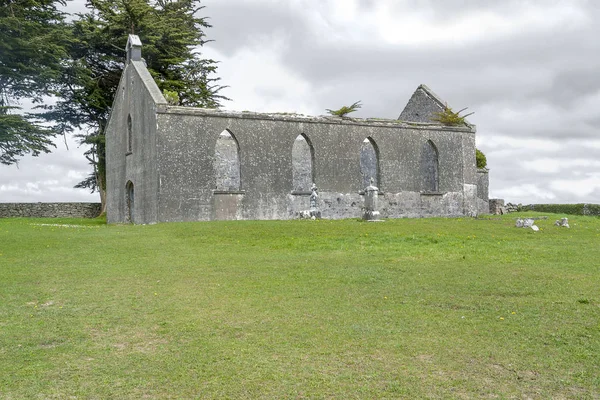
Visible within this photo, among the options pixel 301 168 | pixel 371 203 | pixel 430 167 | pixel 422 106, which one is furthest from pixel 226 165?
pixel 422 106

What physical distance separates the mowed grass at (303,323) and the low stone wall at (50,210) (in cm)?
2509

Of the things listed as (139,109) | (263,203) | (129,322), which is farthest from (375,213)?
(129,322)

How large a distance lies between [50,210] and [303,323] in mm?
35583

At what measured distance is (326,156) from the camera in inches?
1196

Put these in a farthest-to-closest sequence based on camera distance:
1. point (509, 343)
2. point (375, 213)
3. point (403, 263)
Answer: point (375, 213), point (403, 263), point (509, 343)

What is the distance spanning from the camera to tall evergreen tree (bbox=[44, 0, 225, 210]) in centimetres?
3975

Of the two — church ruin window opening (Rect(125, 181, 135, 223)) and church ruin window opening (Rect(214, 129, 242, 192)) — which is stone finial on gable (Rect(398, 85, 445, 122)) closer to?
church ruin window opening (Rect(214, 129, 242, 192))

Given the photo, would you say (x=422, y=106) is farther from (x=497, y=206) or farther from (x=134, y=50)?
(x=134, y=50)

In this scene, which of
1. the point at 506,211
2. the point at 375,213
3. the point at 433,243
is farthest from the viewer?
the point at 506,211

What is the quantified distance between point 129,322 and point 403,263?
693 cm

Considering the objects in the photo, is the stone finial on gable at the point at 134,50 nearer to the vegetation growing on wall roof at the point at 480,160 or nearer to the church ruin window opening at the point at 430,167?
the church ruin window opening at the point at 430,167

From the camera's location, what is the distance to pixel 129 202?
1261 inches

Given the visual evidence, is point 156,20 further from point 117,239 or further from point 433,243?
point 433,243

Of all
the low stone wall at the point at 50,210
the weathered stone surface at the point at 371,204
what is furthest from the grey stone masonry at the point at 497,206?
the low stone wall at the point at 50,210
